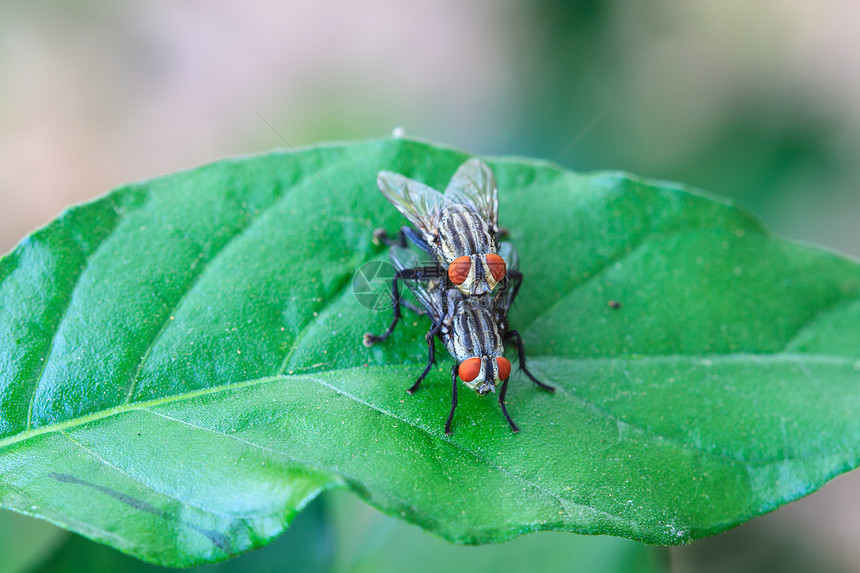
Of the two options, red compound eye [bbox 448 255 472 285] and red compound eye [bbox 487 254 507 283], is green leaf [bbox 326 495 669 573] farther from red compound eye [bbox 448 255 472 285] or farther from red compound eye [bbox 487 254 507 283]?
red compound eye [bbox 487 254 507 283]

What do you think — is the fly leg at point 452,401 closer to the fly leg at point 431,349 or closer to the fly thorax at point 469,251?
the fly leg at point 431,349

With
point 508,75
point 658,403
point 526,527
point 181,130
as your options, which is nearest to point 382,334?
point 526,527

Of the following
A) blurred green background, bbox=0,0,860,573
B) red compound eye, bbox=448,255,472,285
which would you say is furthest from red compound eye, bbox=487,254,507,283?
blurred green background, bbox=0,0,860,573

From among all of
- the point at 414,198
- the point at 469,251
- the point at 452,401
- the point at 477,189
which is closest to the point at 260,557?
the point at 452,401

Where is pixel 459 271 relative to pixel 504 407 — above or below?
above

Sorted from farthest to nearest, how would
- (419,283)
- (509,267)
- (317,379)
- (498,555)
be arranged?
(498,555), (419,283), (509,267), (317,379)

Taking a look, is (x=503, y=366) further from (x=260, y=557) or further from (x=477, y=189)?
(x=260, y=557)

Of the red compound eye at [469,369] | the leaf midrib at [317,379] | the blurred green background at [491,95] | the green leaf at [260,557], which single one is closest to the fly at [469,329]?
the red compound eye at [469,369]

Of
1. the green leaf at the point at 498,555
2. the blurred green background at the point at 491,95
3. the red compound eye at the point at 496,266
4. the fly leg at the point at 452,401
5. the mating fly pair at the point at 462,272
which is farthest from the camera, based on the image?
the blurred green background at the point at 491,95
